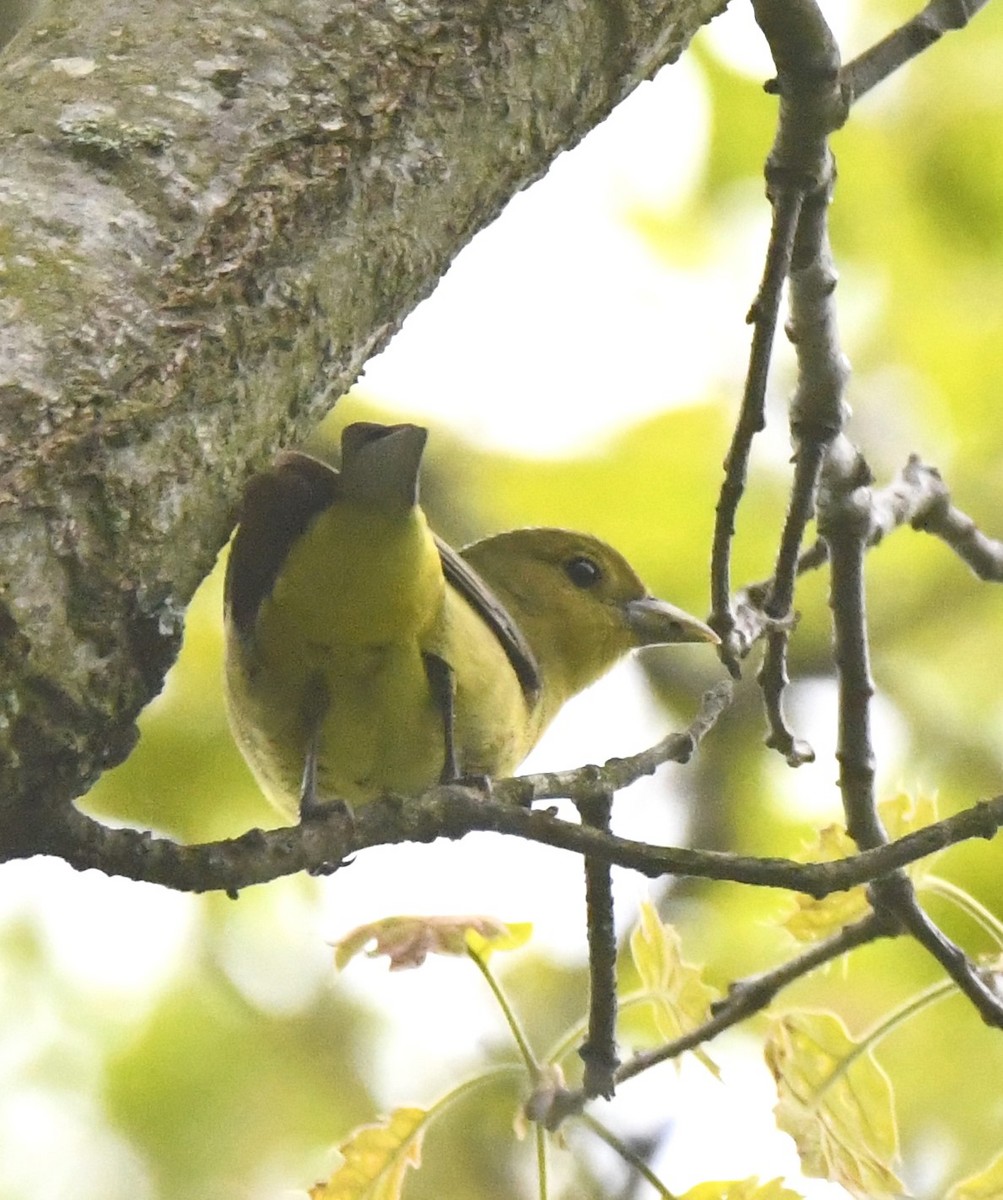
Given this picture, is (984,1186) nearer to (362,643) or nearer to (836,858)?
(836,858)

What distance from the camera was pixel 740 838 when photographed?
4.39 metres

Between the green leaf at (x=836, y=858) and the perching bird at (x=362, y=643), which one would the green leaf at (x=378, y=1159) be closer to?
the perching bird at (x=362, y=643)

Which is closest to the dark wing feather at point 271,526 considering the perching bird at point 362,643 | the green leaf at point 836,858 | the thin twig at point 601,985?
the perching bird at point 362,643

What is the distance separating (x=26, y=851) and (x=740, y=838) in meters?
3.06

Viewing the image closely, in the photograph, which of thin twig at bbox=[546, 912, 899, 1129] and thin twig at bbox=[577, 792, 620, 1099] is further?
thin twig at bbox=[546, 912, 899, 1129]

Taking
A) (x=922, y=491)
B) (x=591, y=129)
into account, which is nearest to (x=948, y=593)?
(x=922, y=491)

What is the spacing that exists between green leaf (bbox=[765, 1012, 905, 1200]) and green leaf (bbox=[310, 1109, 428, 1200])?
484mm

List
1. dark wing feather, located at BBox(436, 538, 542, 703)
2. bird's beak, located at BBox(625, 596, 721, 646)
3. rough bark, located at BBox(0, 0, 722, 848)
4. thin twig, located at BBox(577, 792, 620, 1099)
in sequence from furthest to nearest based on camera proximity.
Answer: bird's beak, located at BBox(625, 596, 721, 646)
dark wing feather, located at BBox(436, 538, 542, 703)
thin twig, located at BBox(577, 792, 620, 1099)
rough bark, located at BBox(0, 0, 722, 848)

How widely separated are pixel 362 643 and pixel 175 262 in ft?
3.46

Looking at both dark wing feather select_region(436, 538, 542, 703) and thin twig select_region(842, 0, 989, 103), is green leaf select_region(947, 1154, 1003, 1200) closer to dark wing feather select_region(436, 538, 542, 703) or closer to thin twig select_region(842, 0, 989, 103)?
dark wing feather select_region(436, 538, 542, 703)

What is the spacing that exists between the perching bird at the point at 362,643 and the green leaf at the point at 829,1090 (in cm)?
65

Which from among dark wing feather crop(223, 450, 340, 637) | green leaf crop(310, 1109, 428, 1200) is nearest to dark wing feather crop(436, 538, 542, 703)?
dark wing feather crop(223, 450, 340, 637)

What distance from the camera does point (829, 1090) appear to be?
2.21 metres

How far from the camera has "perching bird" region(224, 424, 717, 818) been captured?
231 cm
